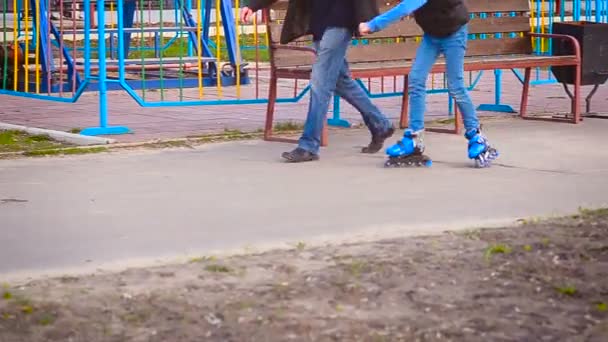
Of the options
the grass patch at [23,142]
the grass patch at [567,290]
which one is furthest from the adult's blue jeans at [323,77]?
the grass patch at [567,290]

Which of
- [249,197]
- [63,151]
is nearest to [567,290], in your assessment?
[249,197]

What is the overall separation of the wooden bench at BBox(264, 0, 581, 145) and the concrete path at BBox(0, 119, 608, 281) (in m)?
0.58

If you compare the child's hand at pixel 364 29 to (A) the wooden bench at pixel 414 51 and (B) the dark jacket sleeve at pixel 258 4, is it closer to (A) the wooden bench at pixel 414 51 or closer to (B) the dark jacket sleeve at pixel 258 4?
(B) the dark jacket sleeve at pixel 258 4

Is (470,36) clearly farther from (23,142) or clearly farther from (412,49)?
(23,142)

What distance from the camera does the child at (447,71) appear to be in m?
8.75

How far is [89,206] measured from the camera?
7.45 meters

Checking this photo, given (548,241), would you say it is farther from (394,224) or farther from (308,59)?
(308,59)

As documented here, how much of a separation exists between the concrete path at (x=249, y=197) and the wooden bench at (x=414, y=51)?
23.0 inches

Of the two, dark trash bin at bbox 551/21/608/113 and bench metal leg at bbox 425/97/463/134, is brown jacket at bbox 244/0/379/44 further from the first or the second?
dark trash bin at bbox 551/21/608/113

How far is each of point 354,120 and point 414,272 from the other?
241 inches

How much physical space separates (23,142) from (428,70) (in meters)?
3.17

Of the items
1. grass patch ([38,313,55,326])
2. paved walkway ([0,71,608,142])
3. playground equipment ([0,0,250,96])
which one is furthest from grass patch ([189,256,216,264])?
playground equipment ([0,0,250,96])

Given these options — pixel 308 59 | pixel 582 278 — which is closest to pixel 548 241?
pixel 582 278

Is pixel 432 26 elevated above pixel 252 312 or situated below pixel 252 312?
above
